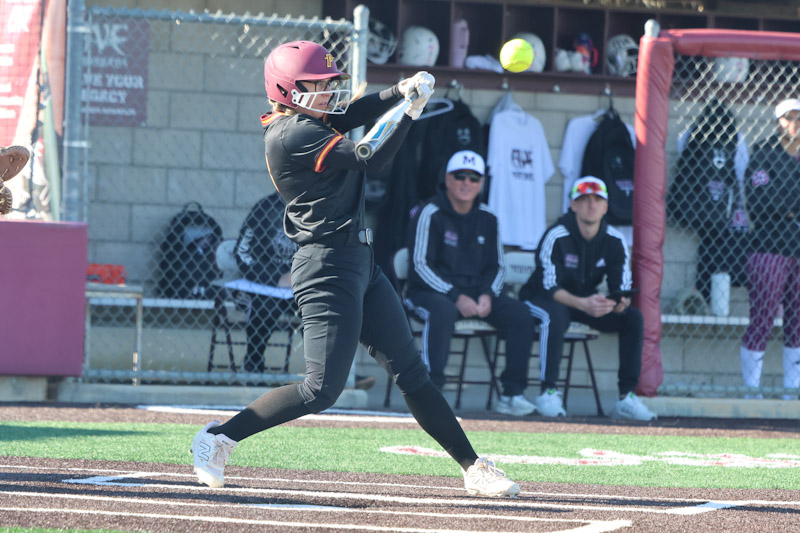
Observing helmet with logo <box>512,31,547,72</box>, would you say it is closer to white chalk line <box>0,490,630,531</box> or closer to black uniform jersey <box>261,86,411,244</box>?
black uniform jersey <box>261,86,411,244</box>

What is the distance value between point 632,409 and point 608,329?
635 millimetres

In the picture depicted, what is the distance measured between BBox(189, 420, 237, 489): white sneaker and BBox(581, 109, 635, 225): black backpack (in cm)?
684

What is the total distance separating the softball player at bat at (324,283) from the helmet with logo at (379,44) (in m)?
5.98

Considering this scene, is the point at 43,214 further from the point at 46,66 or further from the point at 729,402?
the point at 729,402

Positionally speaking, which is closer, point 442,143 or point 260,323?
point 260,323

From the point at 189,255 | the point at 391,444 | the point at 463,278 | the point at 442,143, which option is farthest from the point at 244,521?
the point at 442,143

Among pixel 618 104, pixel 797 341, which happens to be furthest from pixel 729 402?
pixel 618 104

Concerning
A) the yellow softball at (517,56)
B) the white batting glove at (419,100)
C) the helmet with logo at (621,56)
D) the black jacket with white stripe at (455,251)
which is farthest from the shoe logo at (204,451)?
the helmet with logo at (621,56)

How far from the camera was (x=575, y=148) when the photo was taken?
11.1 metres

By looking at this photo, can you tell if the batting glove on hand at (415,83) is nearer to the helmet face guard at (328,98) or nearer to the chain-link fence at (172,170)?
the helmet face guard at (328,98)

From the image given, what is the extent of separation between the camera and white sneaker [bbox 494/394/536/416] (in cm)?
870

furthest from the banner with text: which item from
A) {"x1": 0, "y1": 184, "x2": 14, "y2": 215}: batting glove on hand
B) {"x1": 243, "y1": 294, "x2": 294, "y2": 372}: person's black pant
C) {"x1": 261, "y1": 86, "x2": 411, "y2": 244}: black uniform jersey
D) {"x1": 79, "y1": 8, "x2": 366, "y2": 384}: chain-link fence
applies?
{"x1": 261, "y1": 86, "x2": 411, "y2": 244}: black uniform jersey

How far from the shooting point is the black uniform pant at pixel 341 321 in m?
4.64

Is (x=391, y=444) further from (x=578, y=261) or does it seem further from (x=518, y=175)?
(x=518, y=175)
